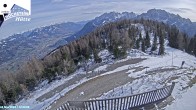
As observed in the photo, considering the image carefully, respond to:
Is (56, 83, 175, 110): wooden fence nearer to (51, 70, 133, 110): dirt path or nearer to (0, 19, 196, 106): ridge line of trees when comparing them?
(51, 70, 133, 110): dirt path

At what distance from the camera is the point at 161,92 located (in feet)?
95.1

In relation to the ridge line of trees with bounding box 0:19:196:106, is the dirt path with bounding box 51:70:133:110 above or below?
above

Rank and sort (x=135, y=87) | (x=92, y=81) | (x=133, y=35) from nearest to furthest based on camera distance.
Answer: (x=135, y=87) → (x=92, y=81) → (x=133, y=35)

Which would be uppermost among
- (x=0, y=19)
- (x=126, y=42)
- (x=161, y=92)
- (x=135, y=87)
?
(x=0, y=19)

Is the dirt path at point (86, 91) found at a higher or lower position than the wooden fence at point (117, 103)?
lower

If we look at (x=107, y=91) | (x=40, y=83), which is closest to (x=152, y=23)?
(x=40, y=83)

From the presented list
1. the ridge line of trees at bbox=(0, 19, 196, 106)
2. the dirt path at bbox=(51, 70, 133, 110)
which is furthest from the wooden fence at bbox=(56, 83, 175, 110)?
the ridge line of trees at bbox=(0, 19, 196, 106)

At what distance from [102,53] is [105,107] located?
7615cm

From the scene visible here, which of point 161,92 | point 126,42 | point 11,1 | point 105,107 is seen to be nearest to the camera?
point 11,1

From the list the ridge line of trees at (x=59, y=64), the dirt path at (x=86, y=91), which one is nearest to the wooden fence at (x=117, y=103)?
the dirt path at (x=86, y=91)

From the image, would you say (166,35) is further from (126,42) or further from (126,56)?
(126,56)

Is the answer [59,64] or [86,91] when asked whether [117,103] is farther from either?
[59,64]

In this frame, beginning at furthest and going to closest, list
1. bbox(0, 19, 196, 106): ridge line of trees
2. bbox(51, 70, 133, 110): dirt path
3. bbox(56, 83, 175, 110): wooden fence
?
1. bbox(0, 19, 196, 106): ridge line of trees
2. bbox(51, 70, 133, 110): dirt path
3. bbox(56, 83, 175, 110): wooden fence

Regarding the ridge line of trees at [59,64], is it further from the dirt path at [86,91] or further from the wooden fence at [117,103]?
the wooden fence at [117,103]
